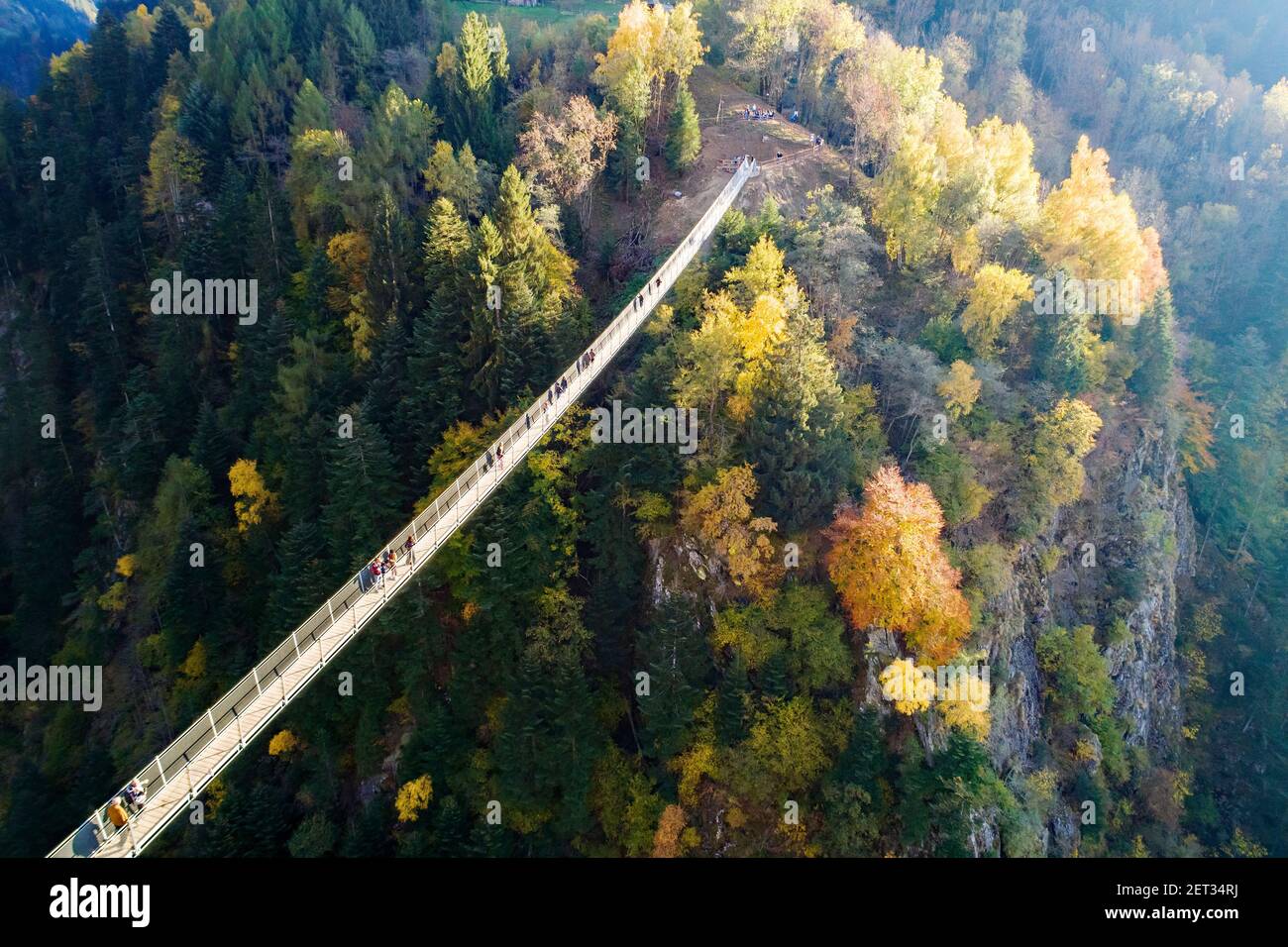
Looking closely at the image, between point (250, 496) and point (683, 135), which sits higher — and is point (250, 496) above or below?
below

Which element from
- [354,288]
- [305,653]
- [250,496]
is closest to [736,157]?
[354,288]

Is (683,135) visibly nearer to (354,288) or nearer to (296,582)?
(354,288)

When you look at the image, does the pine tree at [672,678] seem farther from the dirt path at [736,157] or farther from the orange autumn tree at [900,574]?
the dirt path at [736,157]

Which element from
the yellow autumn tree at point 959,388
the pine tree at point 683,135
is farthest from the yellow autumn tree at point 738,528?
the pine tree at point 683,135

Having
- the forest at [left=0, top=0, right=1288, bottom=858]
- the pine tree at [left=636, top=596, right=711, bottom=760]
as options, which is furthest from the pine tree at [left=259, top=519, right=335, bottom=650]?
the pine tree at [left=636, top=596, right=711, bottom=760]

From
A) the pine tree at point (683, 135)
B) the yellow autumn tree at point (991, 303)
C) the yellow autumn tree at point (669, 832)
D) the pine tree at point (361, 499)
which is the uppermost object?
the pine tree at point (683, 135)

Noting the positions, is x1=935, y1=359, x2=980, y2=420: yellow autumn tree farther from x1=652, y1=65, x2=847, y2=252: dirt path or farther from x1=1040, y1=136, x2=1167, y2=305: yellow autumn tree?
x1=652, y1=65, x2=847, y2=252: dirt path
